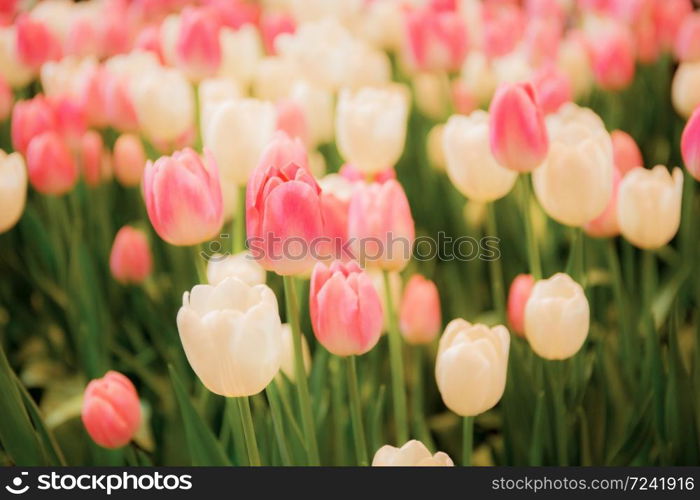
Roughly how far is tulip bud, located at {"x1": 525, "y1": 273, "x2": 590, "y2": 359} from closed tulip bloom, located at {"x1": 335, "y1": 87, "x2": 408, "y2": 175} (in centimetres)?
21

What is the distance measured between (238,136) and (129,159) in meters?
0.26

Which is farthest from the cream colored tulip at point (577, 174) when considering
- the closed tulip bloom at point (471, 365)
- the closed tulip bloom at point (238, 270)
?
the closed tulip bloom at point (238, 270)

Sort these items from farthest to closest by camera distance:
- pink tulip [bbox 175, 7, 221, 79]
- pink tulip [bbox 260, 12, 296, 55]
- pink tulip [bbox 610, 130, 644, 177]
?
pink tulip [bbox 260, 12, 296, 55]
pink tulip [bbox 175, 7, 221, 79]
pink tulip [bbox 610, 130, 644, 177]

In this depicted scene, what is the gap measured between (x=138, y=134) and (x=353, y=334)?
52cm

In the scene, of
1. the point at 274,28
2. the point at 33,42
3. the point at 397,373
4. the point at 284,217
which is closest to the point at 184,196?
the point at 284,217

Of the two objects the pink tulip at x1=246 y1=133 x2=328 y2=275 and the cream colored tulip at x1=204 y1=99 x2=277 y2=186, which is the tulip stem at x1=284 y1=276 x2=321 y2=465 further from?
the cream colored tulip at x1=204 y1=99 x2=277 y2=186

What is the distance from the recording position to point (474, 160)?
2.11ft

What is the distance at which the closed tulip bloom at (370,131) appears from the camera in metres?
0.71

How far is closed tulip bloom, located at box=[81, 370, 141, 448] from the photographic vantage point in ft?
1.86

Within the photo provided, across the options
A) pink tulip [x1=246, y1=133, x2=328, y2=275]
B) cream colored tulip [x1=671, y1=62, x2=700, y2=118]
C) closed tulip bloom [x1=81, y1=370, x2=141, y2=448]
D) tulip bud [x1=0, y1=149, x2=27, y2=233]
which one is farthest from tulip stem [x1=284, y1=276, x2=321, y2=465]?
cream colored tulip [x1=671, y1=62, x2=700, y2=118]

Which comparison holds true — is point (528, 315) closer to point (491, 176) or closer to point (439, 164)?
point (491, 176)

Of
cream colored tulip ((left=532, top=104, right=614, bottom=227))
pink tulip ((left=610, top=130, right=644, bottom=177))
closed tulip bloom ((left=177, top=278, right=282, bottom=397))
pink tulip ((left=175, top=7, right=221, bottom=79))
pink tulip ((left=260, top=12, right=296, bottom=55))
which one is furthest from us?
pink tulip ((left=260, top=12, right=296, bottom=55))

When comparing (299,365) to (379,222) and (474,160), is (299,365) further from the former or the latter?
(474,160)

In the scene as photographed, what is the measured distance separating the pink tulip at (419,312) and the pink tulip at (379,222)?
0.09 metres
